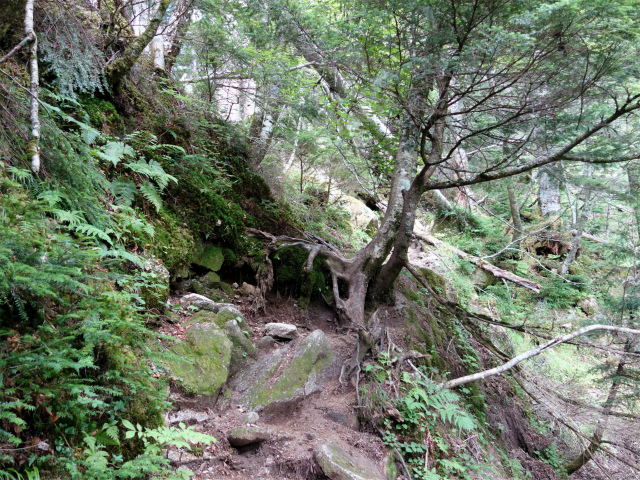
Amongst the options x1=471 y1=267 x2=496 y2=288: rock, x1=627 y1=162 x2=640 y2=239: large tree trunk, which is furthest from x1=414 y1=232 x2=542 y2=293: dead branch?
x1=627 y1=162 x2=640 y2=239: large tree trunk

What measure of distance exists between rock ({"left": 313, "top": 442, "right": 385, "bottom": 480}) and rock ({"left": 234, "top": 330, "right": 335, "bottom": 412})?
2.58ft

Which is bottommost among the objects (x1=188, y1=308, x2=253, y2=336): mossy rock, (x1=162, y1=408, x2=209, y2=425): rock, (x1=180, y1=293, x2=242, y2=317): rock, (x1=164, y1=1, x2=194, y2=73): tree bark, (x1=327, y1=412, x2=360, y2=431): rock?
(x1=327, y1=412, x2=360, y2=431): rock

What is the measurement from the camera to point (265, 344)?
4.85 meters

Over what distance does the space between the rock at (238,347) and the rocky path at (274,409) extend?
13mm

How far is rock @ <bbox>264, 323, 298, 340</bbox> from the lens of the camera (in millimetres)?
5145

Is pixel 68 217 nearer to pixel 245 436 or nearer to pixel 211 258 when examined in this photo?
Answer: pixel 245 436

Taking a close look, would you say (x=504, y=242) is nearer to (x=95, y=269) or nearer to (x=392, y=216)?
(x=392, y=216)

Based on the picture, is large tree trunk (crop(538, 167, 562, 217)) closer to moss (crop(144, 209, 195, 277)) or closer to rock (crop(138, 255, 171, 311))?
moss (crop(144, 209, 195, 277))

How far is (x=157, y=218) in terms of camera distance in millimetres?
4703

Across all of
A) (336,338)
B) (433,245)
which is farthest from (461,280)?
(336,338)

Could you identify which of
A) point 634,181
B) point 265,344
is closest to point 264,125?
point 265,344

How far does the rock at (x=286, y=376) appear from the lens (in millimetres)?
3957

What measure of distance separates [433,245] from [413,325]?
5515mm

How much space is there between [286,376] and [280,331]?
0.98 metres
